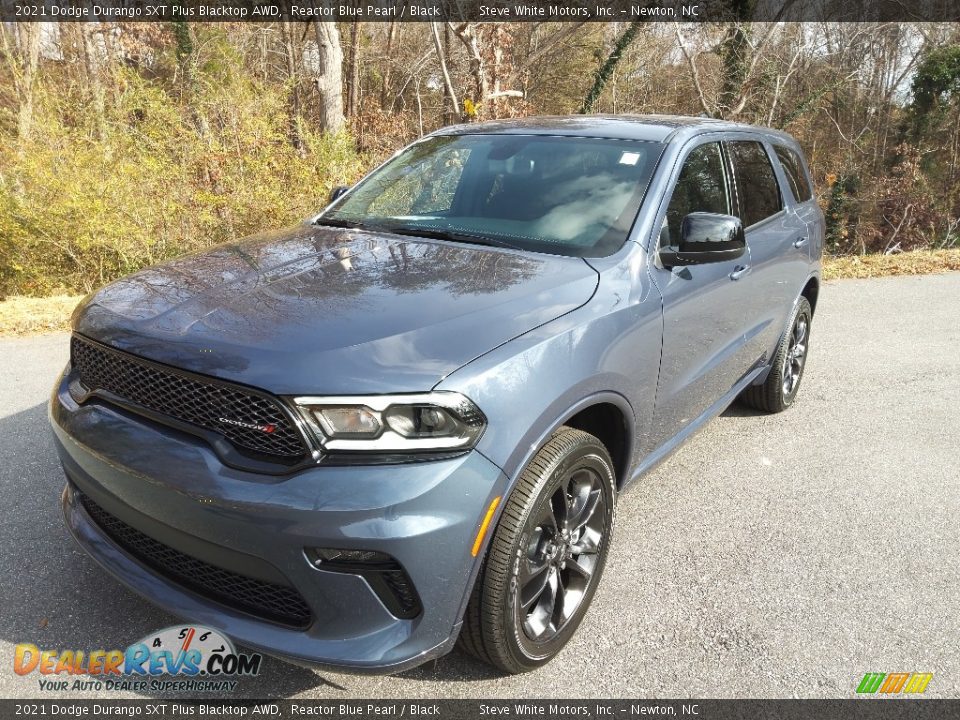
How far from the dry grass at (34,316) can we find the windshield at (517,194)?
4455mm

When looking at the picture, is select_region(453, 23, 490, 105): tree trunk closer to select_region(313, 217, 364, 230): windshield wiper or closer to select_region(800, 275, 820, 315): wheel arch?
select_region(800, 275, 820, 315): wheel arch

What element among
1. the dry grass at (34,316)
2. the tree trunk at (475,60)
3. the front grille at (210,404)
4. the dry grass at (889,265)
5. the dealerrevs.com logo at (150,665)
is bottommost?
the dry grass at (889,265)

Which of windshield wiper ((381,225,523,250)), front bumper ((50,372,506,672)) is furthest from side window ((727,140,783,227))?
front bumper ((50,372,506,672))

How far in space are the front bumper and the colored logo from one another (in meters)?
1.51

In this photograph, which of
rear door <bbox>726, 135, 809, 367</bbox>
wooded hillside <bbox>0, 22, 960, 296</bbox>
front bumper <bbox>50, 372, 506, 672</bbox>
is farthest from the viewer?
wooded hillside <bbox>0, 22, 960, 296</bbox>

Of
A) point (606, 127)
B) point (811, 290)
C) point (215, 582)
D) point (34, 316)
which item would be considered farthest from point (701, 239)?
point (34, 316)

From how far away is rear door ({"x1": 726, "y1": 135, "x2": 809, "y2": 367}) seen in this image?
12.8ft

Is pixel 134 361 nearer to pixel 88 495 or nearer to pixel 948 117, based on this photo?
pixel 88 495

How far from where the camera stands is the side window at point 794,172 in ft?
15.6

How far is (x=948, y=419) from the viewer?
16.1 feet

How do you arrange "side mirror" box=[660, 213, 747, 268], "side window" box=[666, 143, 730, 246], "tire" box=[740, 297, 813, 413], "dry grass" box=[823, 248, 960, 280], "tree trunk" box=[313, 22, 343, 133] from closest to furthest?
"side mirror" box=[660, 213, 747, 268], "side window" box=[666, 143, 730, 246], "tire" box=[740, 297, 813, 413], "dry grass" box=[823, 248, 960, 280], "tree trunk" box=[313, 22, 343, 133]

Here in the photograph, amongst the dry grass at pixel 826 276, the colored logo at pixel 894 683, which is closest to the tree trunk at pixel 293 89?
the dry grass at pixel 826 276

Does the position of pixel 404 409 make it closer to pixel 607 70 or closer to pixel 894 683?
pixel 894 683

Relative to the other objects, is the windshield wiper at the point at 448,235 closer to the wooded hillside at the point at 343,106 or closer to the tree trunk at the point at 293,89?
the wooded hillside at the point at 343,106
